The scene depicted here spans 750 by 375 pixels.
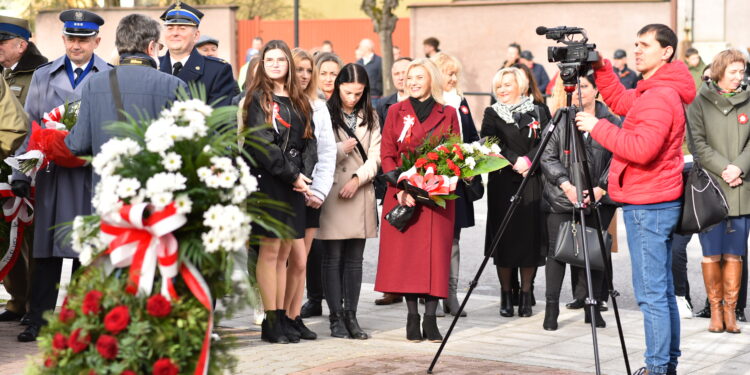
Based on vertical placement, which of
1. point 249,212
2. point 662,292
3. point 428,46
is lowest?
point 662,292

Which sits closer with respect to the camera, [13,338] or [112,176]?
[112,176]

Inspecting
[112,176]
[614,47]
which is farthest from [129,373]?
[614,47]

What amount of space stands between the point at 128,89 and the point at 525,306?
13.8 feet

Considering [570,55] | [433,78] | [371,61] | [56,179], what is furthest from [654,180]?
[371,61]

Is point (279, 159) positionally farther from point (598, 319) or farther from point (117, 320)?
point (117, 320)

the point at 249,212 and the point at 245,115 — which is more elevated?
the point at 245,115

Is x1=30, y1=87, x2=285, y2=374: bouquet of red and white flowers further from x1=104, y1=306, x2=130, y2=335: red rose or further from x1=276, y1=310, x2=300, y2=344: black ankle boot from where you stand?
x1=276, y1=310, x2=300, y2=344: black ankle boot

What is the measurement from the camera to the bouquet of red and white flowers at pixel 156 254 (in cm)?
449

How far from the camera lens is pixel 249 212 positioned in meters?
5.01

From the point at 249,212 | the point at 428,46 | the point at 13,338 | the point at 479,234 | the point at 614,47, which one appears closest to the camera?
the point at 249,212

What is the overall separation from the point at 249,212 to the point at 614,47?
21.8 metres

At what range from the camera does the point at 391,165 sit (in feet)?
27.1

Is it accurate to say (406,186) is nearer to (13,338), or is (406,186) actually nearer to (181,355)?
(13,338)

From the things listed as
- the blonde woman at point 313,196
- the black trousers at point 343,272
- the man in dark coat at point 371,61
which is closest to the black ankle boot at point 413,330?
the black trousers at point 343,272
